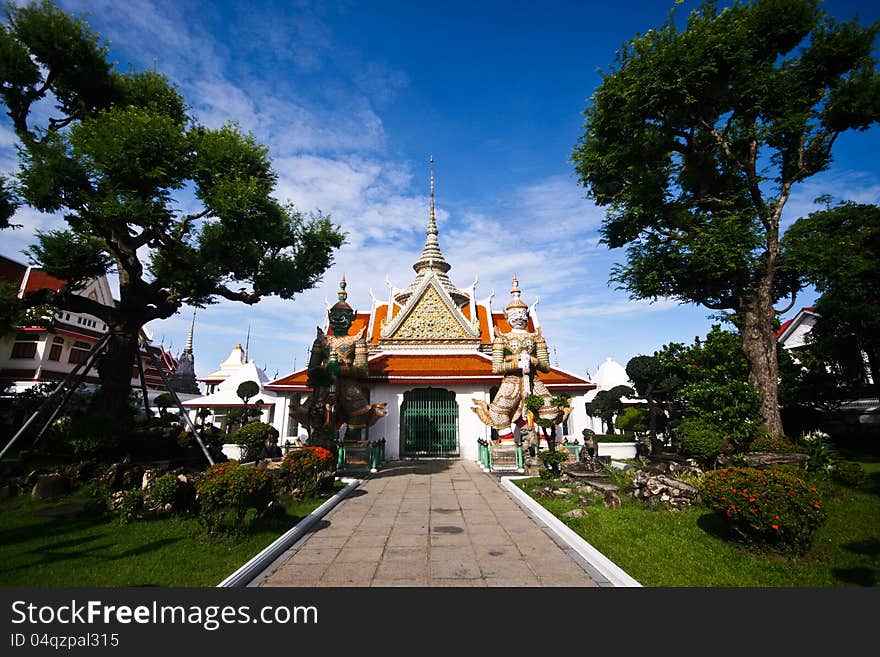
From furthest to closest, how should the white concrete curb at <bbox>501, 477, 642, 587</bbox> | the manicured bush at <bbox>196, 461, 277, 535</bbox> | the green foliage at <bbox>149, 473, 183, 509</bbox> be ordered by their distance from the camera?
1. the green foliage at <bbox>149, 473, 183, 509</bbox>
2. the manicured bush at <bbox>196, 461, 277, 535</bbox>
3. the white concrete curb at <bbox>501, 477, 642, 587</bbox>

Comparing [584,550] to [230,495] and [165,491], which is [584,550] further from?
[165,491]

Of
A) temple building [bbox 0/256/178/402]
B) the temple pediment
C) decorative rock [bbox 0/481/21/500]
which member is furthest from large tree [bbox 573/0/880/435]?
temple building [bbox 0/256/178/402]

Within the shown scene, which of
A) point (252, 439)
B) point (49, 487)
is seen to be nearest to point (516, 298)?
point (252, 439)

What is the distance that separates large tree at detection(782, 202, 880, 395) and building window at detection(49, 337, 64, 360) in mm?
31825

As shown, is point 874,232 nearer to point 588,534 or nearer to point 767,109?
point 767,109

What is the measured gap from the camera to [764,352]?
10.8 m

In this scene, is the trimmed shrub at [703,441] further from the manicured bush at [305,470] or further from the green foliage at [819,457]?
the manicured bush at [305,470]

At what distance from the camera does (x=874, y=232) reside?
1370cm

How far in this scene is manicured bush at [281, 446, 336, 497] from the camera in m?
8.54

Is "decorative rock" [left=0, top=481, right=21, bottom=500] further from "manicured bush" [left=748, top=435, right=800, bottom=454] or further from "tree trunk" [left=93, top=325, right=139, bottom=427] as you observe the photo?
"manicured bush" [left=748, top=435, right=800, bottom=454]

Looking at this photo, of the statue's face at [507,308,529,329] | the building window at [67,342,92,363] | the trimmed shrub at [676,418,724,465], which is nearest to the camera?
the trimmed shrub at [676,418,724,465]

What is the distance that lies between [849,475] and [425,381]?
42.1 feet

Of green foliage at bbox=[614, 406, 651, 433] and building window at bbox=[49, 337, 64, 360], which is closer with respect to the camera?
building window at bbox=[49, 337, 64, 360]

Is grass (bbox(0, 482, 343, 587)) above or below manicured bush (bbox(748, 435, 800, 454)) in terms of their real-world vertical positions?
below
